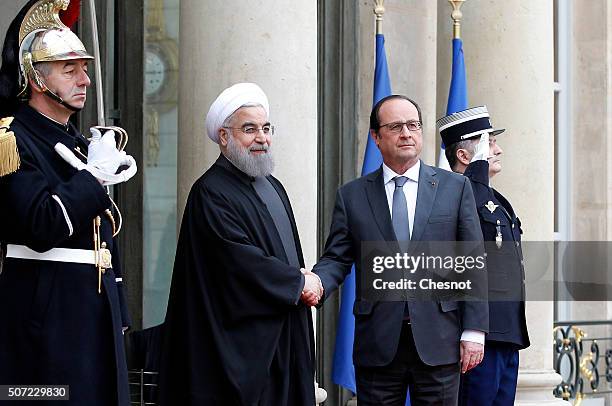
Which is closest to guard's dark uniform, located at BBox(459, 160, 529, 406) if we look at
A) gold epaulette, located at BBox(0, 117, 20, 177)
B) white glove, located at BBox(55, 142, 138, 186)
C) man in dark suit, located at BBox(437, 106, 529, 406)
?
man in dark suit, located at BBox(437, 106, 529, 406)

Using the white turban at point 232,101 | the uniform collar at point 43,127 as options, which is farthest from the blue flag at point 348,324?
the uniform collar at point 43,127

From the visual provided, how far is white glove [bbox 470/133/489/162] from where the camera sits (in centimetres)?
775

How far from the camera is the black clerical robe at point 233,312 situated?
623 cm

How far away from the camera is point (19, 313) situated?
18.4 feet

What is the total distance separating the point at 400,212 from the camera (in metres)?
6.71

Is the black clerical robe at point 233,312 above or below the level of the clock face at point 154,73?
below

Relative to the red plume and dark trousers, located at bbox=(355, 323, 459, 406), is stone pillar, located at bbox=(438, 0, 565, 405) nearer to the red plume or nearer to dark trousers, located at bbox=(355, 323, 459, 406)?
dark trousers, located at bbox=(355, 323, 459, 406)

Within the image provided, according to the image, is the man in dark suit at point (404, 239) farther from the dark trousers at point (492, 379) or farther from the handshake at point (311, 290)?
the dark trousers at point (492, 379)

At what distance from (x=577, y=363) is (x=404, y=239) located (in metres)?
4.72

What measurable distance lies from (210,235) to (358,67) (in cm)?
380

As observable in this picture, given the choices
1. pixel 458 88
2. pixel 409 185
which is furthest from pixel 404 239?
pixel 458 88

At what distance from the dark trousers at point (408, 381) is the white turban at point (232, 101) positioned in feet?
3.87

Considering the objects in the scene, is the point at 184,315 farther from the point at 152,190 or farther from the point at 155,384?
the point at 152,190

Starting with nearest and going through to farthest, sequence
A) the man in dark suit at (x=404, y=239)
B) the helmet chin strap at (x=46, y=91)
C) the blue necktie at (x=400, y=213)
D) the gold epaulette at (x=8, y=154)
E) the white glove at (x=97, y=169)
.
A: the gold epaulette at (x=8, y=154) < the white glove at (x=97, y=169) < the helmet chin strap at (x=46, y=91) < the man in dark suit at (x=404, y=239) < the blue necktie at (x=400, y=213)
